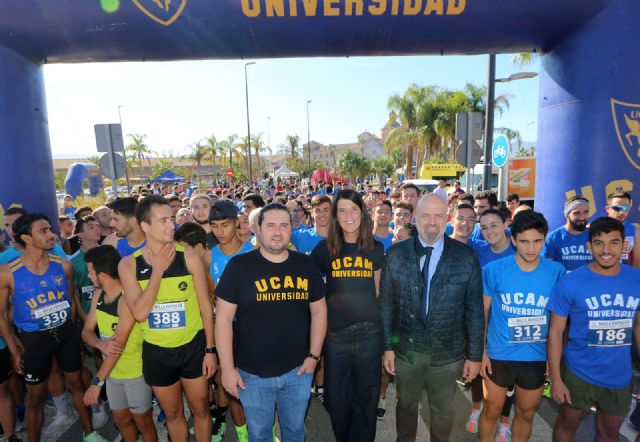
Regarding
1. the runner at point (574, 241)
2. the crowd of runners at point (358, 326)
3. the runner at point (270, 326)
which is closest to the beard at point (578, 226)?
the runner at point (574, 241)

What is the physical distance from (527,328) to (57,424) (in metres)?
4.48

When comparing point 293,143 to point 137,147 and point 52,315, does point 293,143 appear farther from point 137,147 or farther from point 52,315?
point 52,315

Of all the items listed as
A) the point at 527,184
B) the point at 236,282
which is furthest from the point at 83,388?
the point at 527,184

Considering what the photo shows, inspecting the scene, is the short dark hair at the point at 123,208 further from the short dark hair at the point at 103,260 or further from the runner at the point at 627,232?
the runner at the point at 627,232

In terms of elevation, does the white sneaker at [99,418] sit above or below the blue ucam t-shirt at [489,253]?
below

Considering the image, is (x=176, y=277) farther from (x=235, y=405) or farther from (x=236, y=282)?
(x=235, y=405)

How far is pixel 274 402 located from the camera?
109 inches

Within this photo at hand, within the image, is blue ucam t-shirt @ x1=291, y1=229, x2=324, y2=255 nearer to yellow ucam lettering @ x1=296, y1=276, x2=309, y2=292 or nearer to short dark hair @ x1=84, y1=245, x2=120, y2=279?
yellow ucam lettering @ x1=296, y1=276, x2=309, y2=292

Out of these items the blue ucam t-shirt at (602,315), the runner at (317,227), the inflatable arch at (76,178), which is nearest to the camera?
the blue ucam t-shirt at (602,315)

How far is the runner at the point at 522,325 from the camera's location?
296 centimetres

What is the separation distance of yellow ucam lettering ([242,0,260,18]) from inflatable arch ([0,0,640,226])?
0.09ft

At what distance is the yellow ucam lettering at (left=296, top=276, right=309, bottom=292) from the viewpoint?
8.79 feet

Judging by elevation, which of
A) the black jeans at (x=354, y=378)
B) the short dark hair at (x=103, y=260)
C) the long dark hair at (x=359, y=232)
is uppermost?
the long dark hair at (x=359, y=232)

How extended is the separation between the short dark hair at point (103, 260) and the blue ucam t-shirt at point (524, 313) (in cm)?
307
